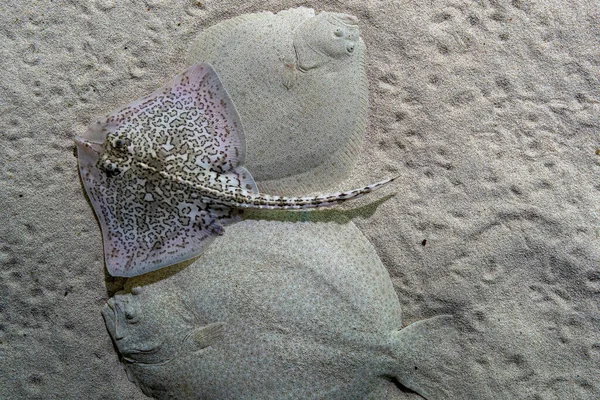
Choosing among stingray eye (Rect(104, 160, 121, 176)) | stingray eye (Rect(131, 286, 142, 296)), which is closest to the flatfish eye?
stingray eye (Rect(131, 286, 142, 296))

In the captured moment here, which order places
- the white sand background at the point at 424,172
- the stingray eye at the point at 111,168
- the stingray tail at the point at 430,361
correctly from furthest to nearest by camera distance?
1. the white sand background at the point at 424,172
2. the stingray tail at the point at 430,361
3. the stingray eye at the point at 111,168

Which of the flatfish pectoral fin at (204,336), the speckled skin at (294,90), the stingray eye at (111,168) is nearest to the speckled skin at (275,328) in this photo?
the flatfish pectoral fin at (204,336)

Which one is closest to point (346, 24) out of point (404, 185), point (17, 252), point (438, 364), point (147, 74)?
point (404, 185)

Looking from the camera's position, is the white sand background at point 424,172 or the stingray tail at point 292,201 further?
the white sand background at point 424,172

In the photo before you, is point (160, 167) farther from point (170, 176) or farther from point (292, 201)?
point (292, 201)

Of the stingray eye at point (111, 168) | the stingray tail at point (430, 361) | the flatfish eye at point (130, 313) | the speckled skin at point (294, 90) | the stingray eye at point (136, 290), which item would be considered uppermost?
the speckled skin at point (294, 90)

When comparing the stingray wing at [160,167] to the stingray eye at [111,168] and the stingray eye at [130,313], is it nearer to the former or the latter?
the stingray eye at [111,168]

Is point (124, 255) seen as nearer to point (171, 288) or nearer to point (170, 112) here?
point (171, 288)
